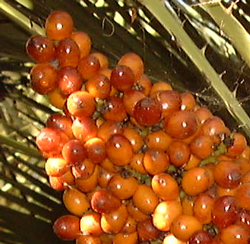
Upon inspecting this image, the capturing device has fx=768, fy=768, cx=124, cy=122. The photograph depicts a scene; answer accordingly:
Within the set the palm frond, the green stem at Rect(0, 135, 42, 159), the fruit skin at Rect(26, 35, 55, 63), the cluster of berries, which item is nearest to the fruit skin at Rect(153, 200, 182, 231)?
the cluster of berries

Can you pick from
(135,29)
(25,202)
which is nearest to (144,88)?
(135,29)

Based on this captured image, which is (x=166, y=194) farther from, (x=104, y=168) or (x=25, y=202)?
(x=25, y=202)

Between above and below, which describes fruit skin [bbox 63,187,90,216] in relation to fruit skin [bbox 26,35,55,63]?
below

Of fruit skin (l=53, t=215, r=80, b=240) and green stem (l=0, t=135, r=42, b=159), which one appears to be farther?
green stem (l=0, t=135, r=42, b=159)

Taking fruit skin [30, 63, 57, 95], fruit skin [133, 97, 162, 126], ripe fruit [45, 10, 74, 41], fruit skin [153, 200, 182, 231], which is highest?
ripe fruit [45, 10, 74, 41]

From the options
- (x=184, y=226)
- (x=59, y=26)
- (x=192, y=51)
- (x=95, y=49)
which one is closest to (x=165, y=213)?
(x=184, y=226)

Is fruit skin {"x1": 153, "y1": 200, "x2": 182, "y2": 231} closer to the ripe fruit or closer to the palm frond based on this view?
the palm frond
